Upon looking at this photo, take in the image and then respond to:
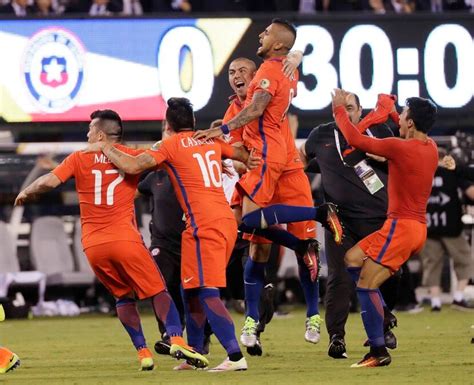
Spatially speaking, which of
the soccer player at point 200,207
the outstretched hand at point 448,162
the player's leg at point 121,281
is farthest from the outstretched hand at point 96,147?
the outstretched hand at point 448,162

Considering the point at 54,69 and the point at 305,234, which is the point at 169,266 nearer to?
the point at 305,234

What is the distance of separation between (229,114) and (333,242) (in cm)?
143

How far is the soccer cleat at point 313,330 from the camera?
39.6ft

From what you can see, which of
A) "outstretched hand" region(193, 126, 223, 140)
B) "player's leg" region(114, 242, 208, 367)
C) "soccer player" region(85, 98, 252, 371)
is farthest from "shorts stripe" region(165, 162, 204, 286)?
"player's leg" region(114, 242, 208, 367)

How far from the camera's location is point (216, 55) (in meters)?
17.8

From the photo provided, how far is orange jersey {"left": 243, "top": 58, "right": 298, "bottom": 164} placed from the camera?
11.7 metres

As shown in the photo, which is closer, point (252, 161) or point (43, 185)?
point (43, 185)

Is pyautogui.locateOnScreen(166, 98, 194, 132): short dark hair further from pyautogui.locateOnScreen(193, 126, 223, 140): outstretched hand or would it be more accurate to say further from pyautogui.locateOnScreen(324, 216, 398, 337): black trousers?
pyautogui.locateOnScreen(324, 216, 398, 337): black trousers

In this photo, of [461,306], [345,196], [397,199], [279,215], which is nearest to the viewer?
[397,199]

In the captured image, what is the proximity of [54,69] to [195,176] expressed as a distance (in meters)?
7.35

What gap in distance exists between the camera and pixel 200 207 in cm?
1069

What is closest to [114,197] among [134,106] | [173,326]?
[173,326]

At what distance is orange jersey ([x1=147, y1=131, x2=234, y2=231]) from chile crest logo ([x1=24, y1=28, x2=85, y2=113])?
7128 mm

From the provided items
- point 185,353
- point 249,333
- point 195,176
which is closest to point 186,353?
point 185,353
